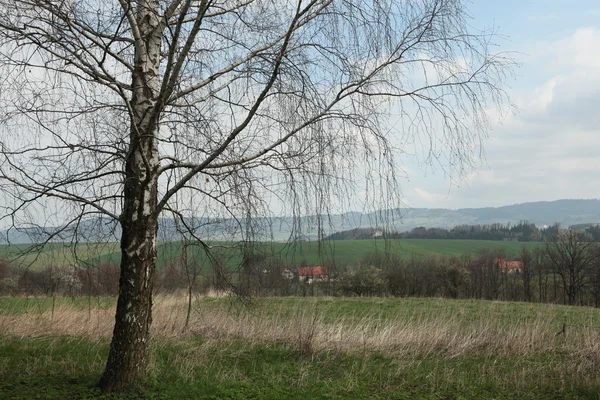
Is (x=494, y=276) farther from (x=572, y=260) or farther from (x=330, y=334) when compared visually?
(x=330, y=334)

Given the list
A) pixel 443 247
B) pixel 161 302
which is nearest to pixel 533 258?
pixel 443 247

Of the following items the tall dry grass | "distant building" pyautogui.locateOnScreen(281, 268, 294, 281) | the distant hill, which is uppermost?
the distant hill

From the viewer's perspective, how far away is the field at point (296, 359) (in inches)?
222

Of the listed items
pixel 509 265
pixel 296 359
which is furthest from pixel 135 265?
pixel 509 265

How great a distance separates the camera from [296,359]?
25.1 feet

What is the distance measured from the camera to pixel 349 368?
279 inches

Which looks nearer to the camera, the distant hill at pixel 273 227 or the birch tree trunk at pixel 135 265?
the distant hill at pixel 273 227

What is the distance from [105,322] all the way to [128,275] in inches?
225

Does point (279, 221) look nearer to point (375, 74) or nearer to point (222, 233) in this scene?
point (222, 233)

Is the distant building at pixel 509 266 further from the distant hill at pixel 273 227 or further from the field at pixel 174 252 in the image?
the field at pixel 174 252

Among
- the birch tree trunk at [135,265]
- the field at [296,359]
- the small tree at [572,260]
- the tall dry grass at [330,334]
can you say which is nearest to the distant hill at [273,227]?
the birch tree trunk at [135,265]

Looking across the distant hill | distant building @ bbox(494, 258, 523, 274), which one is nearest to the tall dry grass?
the distant hill

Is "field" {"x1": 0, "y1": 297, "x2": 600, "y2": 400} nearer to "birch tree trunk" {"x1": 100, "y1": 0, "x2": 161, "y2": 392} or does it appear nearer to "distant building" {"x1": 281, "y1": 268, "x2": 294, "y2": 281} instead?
"birch tree trunk" {"x1": 100, "y1": 0, "x2": 161, "y2": 392}

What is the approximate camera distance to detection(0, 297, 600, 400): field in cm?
564
